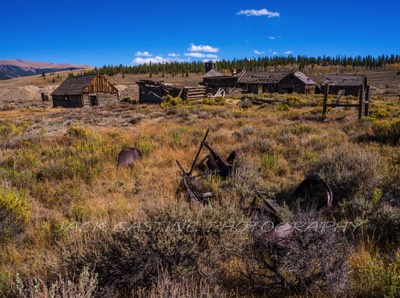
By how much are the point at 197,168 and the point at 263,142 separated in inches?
101

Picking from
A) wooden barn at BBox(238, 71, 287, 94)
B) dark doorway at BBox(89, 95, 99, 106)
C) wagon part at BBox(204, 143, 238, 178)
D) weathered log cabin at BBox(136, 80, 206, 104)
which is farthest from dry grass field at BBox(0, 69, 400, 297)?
wooden barn at BBox(238, 71, 287, 94)

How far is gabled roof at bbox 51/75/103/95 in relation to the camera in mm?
35775

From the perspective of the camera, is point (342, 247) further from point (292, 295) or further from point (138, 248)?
point (138, 248)

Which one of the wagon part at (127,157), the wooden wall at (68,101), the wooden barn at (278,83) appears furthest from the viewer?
the wooden barn at (278,83)

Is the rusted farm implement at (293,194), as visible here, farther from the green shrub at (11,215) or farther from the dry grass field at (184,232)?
the green shrub at (11,215)

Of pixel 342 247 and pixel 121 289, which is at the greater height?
pixel 342 247

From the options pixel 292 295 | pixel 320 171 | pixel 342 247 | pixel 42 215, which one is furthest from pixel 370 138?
pixel 42 215

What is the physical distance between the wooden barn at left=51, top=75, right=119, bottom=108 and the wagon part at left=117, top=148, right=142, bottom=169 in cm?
3117

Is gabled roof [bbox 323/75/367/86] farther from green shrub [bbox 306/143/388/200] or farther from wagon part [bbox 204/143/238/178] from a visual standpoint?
green shrub [bbox 306/143/388/200]

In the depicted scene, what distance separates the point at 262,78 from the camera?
46.7 meters

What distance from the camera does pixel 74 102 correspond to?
36719 millimetres

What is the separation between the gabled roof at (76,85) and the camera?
35.8m

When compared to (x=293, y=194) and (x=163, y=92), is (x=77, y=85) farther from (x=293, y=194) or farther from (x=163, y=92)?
(x=293, y=194)

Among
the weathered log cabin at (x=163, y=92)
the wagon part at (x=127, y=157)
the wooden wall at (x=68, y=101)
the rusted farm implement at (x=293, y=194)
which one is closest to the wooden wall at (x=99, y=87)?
the wooden wall at (x=68, y=101)
